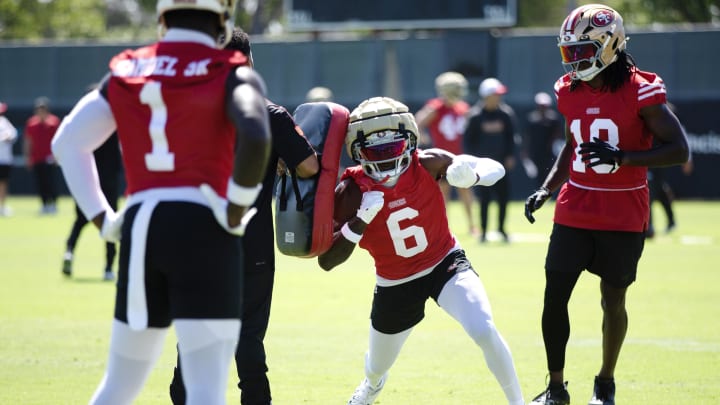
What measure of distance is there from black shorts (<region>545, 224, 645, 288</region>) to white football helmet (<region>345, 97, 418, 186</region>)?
45.6 inches

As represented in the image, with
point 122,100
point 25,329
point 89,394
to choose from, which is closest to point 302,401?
point 89,394

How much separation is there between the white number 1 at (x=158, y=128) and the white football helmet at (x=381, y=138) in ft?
6.44

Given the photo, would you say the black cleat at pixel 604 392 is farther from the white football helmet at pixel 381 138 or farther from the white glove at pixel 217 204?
the white glove at pixel 217 204

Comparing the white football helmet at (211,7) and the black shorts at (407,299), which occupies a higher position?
the white football helmet at (211,7)

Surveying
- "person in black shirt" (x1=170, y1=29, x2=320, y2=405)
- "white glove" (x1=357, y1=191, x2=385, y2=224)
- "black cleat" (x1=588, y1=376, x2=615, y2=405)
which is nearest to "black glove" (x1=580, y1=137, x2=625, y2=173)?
"white glove" (x1=357, y1=191, x2=385, y2=224)

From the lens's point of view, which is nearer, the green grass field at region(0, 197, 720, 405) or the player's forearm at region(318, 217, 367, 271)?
the player's forearm at region(318, 217, 367, 271)

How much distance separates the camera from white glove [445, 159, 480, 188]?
6.07 metres

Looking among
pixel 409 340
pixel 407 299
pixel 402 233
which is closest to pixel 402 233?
pixel 402 233

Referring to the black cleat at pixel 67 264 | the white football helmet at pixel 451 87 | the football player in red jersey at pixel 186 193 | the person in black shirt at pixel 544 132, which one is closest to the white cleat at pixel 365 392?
the football player in red jersey at pixel 186 193

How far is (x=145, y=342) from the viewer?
174 inches

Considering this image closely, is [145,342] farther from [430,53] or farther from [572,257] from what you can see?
[430,53]

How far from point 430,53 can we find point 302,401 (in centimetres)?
2188

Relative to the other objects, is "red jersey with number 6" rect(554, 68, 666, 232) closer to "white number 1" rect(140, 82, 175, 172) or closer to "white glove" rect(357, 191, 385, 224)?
"white glove" rect(357, 191, 385, 224)

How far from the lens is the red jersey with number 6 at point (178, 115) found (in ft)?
14.0
